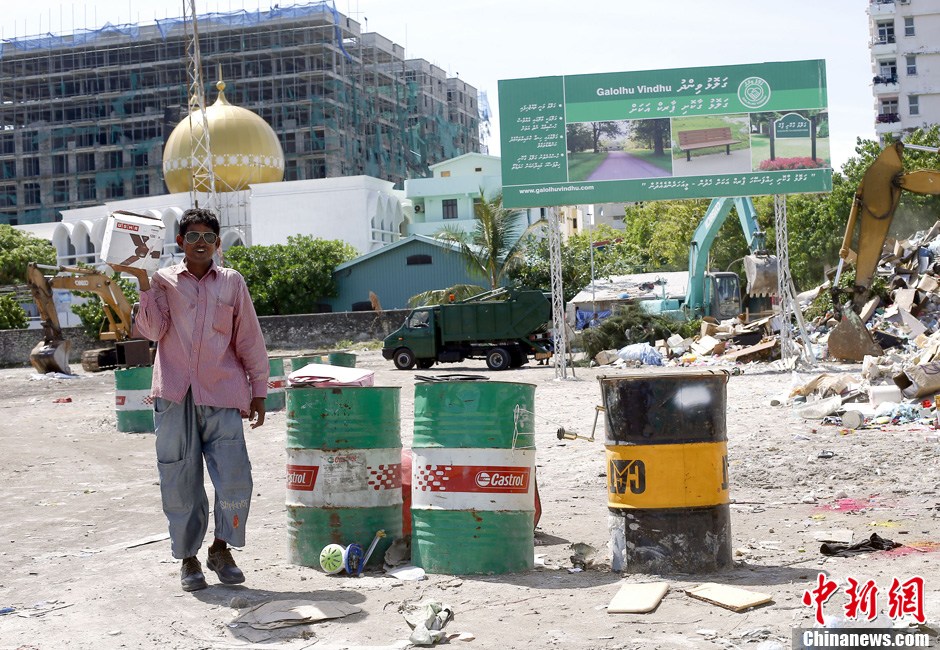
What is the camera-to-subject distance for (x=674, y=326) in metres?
29.1

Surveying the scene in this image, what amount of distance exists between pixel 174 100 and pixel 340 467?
267 feet

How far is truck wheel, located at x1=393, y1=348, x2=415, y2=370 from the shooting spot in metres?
29.5

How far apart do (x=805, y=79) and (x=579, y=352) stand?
1039 cm

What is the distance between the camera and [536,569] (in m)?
6.11

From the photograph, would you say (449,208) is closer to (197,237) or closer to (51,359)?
(51,359)

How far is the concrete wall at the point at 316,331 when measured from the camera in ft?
129

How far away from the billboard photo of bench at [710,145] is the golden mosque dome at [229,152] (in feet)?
129

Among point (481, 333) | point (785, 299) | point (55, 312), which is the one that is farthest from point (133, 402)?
point (55, 312)

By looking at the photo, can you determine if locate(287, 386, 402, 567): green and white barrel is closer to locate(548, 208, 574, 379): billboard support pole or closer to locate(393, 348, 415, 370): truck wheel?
locate(548, 208, 574, 379): billboard support pole

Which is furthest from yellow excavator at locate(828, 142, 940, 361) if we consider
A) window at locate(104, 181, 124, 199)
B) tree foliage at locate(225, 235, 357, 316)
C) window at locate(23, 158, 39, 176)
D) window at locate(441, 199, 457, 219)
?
window at locate(23, 158, 39, 176)

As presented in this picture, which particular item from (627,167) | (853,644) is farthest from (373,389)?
(627,167)

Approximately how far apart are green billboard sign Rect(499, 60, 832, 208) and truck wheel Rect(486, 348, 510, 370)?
20.8 feet

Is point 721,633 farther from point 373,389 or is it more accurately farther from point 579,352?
point 579,352

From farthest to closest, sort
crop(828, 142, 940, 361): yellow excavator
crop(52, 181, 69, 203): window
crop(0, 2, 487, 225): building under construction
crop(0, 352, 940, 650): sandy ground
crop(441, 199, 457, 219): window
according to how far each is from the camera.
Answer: crop(52, 181, 69, 203): window < crop(0, 2, 487, 225): building under construction < crop(441, 199, 457, 219): window < crop(828, 142, 940, 361): yellow excavator < crop(0, 352, 940, 650): sandy ground
